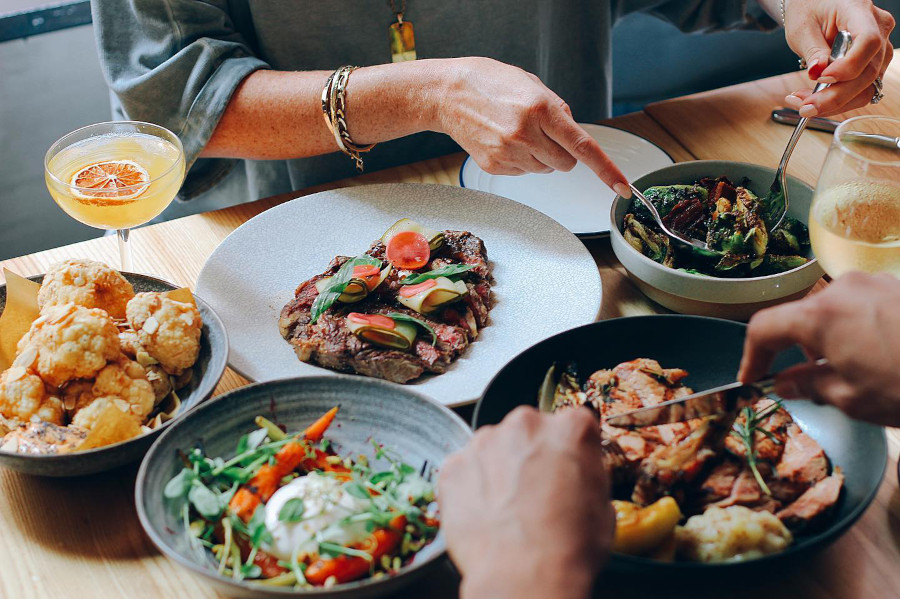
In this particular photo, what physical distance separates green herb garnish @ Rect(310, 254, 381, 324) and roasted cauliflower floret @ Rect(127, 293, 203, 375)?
0.22m

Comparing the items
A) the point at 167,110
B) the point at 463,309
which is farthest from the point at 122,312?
the point at 167,110

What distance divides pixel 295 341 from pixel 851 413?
0.86m

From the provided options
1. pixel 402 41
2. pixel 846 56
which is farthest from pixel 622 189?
pixel 402 41

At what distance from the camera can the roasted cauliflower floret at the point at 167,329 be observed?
47.3 inches

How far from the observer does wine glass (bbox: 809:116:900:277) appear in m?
1.16

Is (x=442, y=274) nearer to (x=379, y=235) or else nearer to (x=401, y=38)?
(x=379, y=235)

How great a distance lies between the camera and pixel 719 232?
1504mm

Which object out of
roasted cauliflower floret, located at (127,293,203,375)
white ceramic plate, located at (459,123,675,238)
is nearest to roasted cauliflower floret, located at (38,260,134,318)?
roasted cauliflower floret, located at (127,293,203,375)

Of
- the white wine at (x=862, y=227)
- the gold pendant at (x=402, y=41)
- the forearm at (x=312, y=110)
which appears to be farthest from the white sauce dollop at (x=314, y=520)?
the gold pendant at (x=402, y=41)

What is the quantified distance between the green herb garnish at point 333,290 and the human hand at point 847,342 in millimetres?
709

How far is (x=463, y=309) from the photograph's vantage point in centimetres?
143

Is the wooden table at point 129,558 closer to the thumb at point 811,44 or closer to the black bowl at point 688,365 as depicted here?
the black bowl at point 688,365

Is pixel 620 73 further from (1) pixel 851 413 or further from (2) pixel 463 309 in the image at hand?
(1) pixel 851 413

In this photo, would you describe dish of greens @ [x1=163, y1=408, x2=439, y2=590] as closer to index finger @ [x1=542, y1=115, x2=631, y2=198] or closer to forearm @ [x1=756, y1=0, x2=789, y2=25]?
index finger @ [x1=542, y1=115, x2=631, y2=198]
